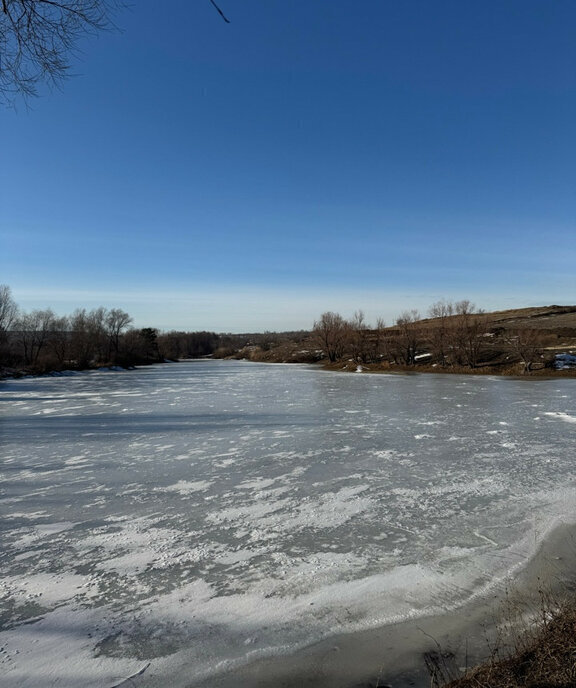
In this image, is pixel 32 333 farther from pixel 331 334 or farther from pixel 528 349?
pixel 528 349

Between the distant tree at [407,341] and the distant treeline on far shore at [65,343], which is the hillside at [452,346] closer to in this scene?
the distant tree at [407,341]

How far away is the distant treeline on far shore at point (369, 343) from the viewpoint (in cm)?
3497

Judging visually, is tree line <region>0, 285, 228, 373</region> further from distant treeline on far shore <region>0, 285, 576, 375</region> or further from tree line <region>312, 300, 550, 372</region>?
tree line <region>312, 300, 550, 372</region>

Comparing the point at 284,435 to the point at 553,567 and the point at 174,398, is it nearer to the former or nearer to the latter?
the point at 553,567

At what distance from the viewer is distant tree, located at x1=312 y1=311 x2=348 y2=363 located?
5041cm

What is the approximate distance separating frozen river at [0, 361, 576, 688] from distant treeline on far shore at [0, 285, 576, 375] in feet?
86.8

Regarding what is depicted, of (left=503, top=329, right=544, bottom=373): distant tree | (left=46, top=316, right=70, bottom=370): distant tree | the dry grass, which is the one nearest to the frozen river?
the dry grass

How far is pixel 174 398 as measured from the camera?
59.8 ft

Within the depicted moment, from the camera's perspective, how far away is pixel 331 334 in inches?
2026

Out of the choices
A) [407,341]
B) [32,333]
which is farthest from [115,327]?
[407,341]

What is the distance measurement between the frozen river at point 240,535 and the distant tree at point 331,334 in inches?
1579

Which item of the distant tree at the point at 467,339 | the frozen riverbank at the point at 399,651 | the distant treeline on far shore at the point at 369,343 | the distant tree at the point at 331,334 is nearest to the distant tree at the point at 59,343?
the distant treeline on far shore at the point at 369,343

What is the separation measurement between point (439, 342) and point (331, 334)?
1599 centimetres

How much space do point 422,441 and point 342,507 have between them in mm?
4308
